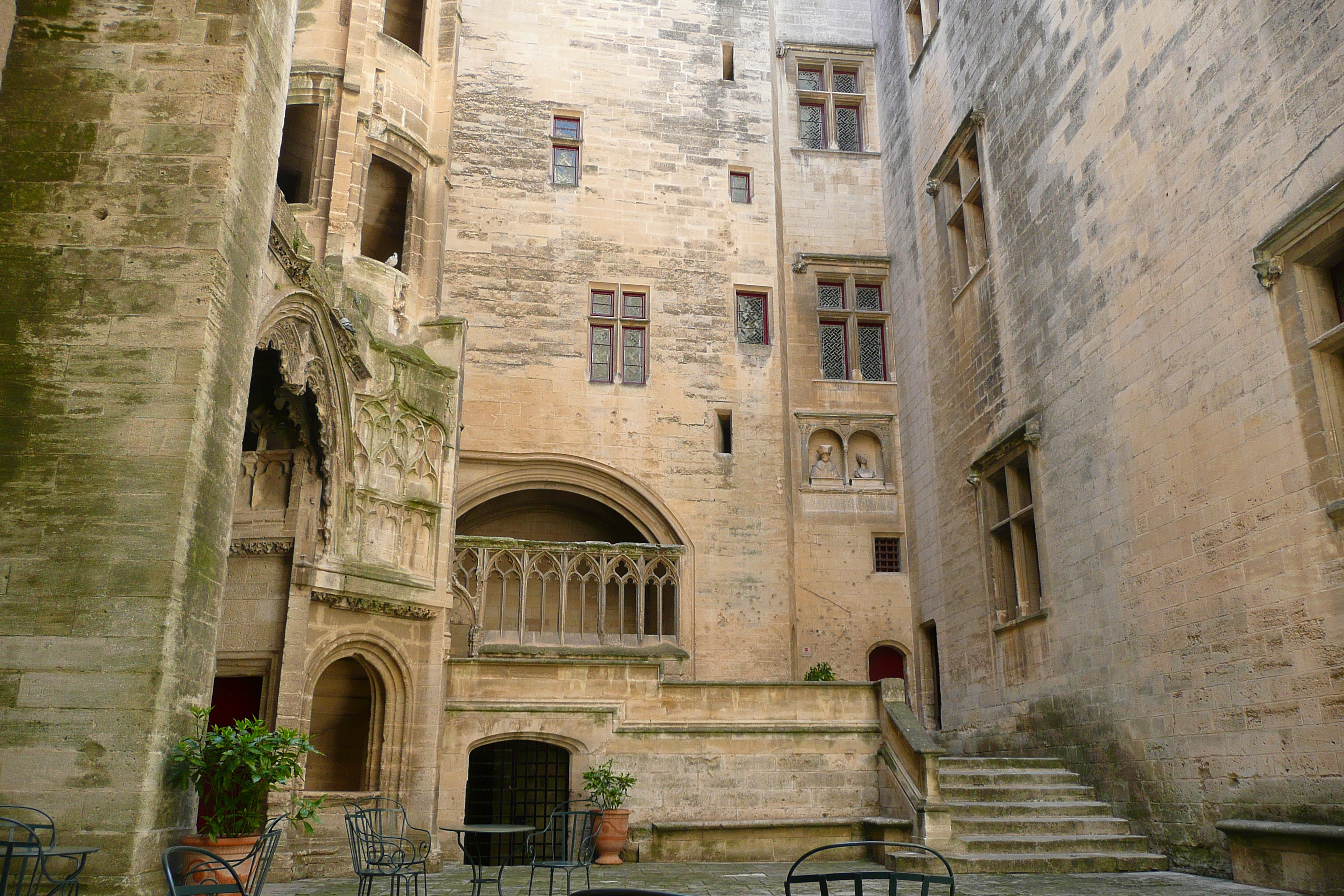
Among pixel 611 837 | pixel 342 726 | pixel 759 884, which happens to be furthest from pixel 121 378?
pixel 611 837

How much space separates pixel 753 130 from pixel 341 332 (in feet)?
29.9

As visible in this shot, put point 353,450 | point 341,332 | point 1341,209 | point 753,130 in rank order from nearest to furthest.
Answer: point 1341,209
point 341,332
point 353,450
point 753,130

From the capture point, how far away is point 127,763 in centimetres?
498

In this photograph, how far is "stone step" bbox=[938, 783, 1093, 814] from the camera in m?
9.14

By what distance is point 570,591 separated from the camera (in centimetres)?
1352

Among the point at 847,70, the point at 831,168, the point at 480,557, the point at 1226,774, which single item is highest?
the point at 847,70

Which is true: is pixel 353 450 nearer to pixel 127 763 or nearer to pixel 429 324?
pixel 429 324

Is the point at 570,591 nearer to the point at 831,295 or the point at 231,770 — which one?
the point at 831,295

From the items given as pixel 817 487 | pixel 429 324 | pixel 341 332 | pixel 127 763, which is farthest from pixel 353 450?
pixel 817 487

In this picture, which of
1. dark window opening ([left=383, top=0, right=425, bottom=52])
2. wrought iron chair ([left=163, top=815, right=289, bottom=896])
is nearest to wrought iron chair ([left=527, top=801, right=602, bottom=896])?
wrought iron chair ([left=163, top=815, right=289, bottom=896])

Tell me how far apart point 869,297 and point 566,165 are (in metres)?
4.94

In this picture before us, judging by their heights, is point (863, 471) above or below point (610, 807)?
above

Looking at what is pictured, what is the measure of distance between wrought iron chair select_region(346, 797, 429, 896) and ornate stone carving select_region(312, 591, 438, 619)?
5.30 ft

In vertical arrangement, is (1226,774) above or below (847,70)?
below
